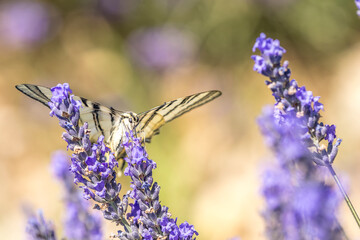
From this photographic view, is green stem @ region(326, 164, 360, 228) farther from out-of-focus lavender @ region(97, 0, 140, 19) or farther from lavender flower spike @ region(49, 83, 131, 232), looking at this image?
out-of-focus lavender @ region(97, 0, 140, 19)

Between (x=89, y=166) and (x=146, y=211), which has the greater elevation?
(x=89, y=166)

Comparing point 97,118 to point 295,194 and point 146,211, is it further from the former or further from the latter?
point 295,194

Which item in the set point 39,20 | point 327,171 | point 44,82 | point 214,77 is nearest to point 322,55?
point 214,77

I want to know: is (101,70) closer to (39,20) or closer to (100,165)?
(39,20)

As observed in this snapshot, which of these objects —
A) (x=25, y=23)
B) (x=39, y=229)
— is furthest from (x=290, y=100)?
(x=25, y=23)

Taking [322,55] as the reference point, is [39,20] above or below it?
above

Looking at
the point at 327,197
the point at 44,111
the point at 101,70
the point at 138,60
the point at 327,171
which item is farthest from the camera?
the point at 101,70
